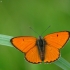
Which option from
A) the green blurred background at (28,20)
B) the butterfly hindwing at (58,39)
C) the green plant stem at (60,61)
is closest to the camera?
the green plant stem at (60,61)

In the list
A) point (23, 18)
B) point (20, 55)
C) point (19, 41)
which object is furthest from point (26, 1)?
point (19, 41)

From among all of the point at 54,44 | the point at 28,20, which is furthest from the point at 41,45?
the point at 28,20

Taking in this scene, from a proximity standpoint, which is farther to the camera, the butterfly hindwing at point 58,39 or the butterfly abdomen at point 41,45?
the butterfly abdomen at point 41,45

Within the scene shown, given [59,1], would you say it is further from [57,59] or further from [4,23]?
[57,59]

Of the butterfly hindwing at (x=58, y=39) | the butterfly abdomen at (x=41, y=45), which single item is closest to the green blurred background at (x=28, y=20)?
the butterfly abdomen at (x=41, y=45)

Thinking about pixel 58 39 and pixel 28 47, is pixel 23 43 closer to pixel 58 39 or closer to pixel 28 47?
pixel 28 47

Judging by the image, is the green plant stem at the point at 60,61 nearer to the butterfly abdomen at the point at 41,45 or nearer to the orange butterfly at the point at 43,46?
the orange butterfly at the point at 43,46
